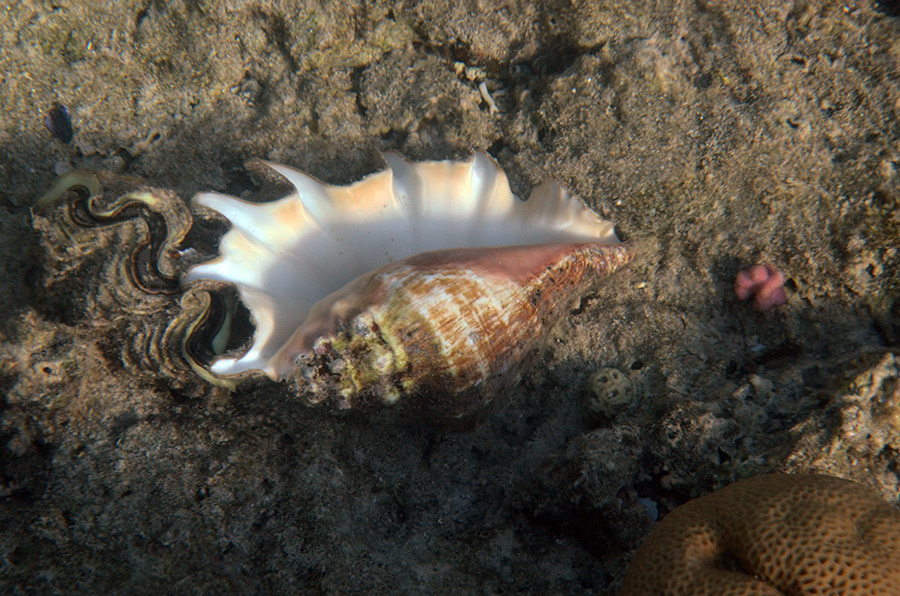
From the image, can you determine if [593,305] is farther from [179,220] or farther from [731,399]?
[179,220]

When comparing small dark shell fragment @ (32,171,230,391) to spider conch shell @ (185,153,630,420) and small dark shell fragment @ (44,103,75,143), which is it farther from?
small dark shell fragment @ (44,103,75,143)

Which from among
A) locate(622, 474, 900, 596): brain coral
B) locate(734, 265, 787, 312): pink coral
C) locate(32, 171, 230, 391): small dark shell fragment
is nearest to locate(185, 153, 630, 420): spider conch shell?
locate(32, 171, 230, 391): small dark shell fragment

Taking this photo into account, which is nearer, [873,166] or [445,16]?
[873,166]

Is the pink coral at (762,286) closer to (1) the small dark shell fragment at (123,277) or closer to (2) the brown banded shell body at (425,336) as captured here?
Answer: (2) the brown banded shell body at (425,336)

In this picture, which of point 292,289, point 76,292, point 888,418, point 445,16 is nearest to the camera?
point 888,418

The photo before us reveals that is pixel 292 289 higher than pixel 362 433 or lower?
higher

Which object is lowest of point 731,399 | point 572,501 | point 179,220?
point 572,501

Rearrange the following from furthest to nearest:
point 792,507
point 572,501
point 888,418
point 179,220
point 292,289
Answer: point 292,289 < point 179,220 < point 572,501 < point 888,418 < point 792,507

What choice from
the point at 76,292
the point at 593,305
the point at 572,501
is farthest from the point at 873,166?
the point at 76,292
